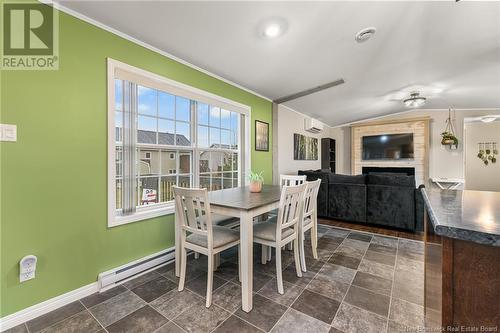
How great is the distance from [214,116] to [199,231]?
198cm

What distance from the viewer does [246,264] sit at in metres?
1.72

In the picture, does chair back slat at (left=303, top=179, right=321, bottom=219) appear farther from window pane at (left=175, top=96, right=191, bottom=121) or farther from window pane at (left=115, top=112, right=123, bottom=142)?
window pane at (left=115, top=112, right=123, bottom=142)

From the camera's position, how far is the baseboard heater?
194 centimetres

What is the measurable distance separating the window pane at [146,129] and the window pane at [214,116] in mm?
929

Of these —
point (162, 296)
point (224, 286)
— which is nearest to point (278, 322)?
point (224, 286)

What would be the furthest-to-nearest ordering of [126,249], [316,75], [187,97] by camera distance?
[316,75] → [187,97] → [126,249]

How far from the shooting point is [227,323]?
5.08ft

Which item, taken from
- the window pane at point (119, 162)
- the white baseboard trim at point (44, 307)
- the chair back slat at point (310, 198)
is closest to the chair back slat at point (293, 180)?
the chair back slat at point (310, 198)

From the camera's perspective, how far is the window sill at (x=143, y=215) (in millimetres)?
2088

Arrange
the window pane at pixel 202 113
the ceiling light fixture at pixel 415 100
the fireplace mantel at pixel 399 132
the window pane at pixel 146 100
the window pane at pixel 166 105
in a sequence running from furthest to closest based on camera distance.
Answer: the fireplace mantel at pixel 399 132, the ceiling light fixture at pixel 415 100, the window pane at pixel 202 113, the window pane at pixel 166 105, the window pane at pixel 146 100

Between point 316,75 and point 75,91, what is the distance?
306 centimetres

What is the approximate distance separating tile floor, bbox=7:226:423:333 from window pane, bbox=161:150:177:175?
3.58ft

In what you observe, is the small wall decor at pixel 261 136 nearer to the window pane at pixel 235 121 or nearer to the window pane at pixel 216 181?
the window pane at pixel 235 121

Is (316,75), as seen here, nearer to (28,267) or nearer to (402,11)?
(402,11)
